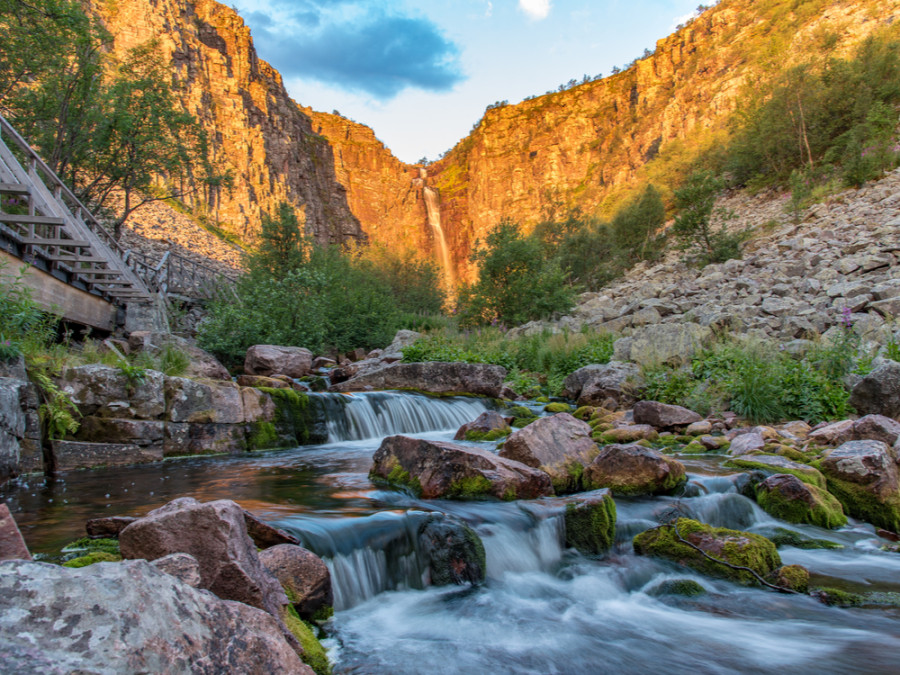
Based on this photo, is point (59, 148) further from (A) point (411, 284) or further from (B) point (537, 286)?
(A) point (411, 284)

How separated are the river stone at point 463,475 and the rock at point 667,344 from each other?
6.07 metres

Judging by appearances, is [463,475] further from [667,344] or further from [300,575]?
[667,344]

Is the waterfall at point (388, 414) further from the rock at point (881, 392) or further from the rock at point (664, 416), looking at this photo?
the rock at point (881, 392)

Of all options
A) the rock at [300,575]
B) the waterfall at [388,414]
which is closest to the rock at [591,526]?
the rock at [300,575]

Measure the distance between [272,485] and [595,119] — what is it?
256 ft

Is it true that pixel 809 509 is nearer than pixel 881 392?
Yes

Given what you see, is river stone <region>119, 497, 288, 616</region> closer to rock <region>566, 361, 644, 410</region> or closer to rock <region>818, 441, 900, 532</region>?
rock <region>818, 441, 900, 532</region>

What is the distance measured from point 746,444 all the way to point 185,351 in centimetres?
876

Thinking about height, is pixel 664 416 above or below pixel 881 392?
below

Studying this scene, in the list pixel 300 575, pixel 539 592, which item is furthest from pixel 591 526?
pixel 300 575

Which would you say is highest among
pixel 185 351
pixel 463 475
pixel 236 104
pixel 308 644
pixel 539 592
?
pixel 236 104

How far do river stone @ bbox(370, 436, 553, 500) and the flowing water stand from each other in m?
0.16

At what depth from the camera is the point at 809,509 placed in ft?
13.6

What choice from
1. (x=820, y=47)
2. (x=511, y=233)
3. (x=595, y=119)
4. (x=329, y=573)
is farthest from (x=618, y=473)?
(x=595, y=119)
